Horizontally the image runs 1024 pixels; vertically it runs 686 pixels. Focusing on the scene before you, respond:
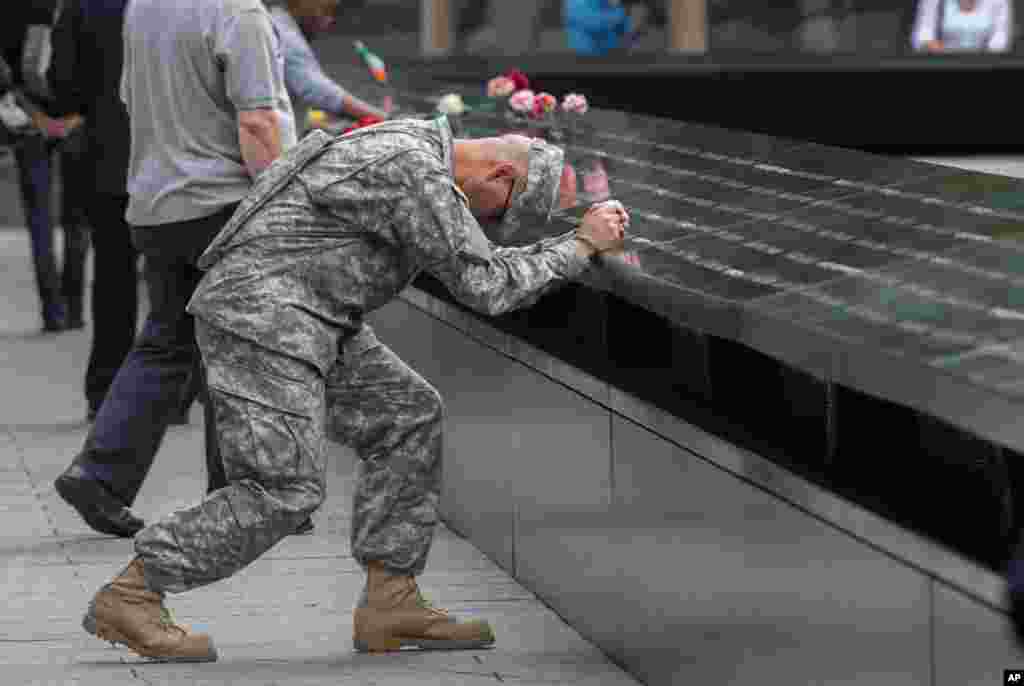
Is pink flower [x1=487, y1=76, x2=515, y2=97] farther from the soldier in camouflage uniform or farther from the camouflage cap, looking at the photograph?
the camouflage cap

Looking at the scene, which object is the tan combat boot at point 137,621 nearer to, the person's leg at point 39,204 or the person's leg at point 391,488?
the person's leg at point 391,488

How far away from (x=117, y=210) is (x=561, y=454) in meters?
3.14

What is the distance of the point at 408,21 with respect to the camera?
20141 mm

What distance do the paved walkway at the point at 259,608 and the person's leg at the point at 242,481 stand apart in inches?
9.8

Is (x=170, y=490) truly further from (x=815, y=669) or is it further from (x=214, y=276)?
(x=815, y=669)

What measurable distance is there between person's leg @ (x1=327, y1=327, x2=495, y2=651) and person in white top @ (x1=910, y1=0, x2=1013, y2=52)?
12.4 metres

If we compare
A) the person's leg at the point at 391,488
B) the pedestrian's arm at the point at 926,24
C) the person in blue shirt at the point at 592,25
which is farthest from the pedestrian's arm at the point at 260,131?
the person in blue shirt at the point at 592,25

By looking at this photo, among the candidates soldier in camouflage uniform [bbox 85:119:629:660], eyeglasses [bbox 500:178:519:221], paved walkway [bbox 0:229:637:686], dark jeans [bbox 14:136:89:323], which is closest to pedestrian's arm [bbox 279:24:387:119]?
paved walkway [bbox 0:229:637:686]

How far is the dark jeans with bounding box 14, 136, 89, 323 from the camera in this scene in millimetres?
11938

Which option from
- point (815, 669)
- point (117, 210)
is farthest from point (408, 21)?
point (815, 669)

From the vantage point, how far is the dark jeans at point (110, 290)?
8516 millimetres

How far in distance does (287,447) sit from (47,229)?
23.5 ft

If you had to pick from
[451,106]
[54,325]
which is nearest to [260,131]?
[451,106]

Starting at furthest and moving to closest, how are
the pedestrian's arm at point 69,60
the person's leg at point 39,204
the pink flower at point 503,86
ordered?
the person's leg at point 39,204 < the pink flower at point 503,86 < the pedestrian's arm at point 69,60
